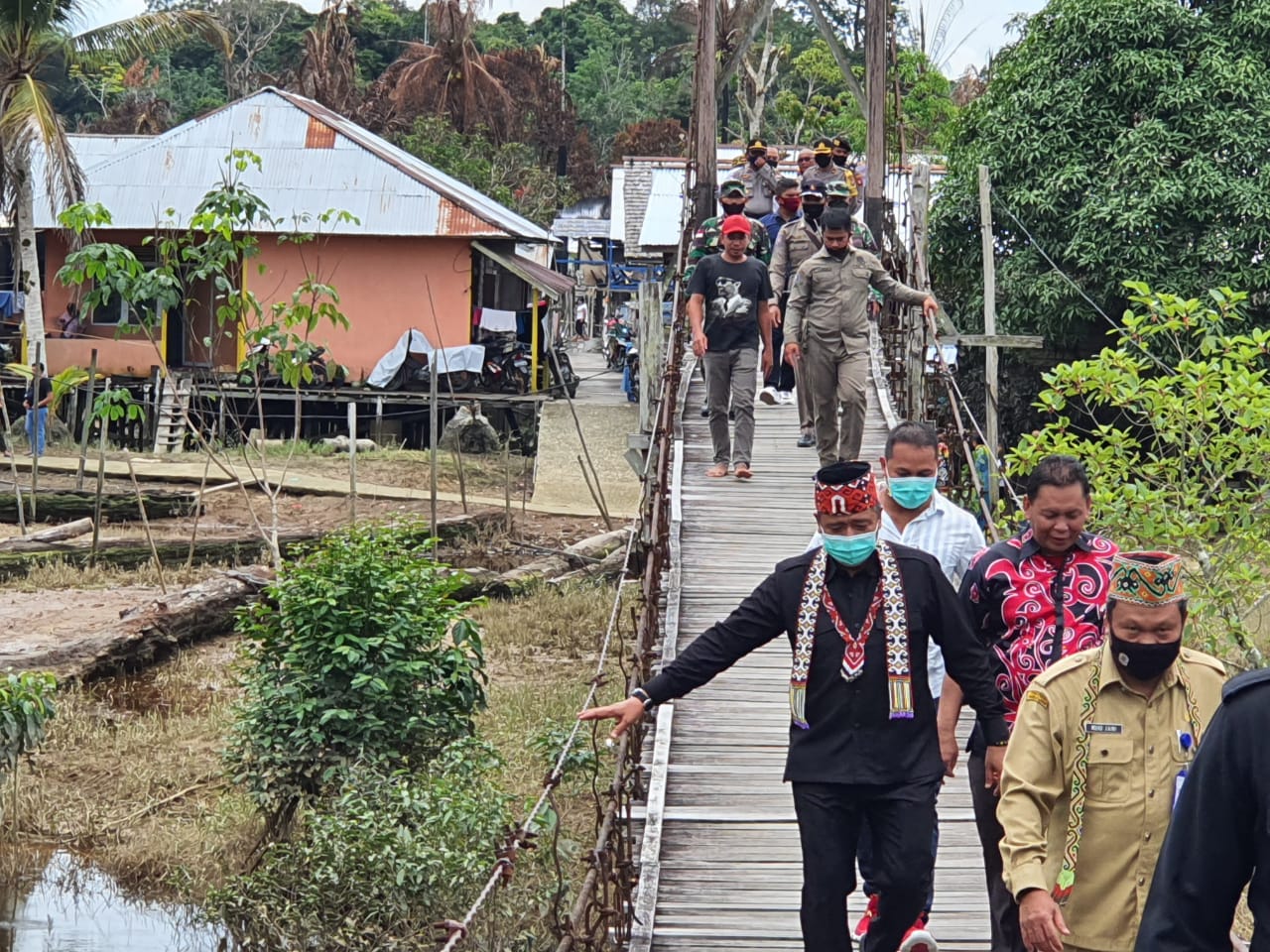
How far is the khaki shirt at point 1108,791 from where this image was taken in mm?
3770

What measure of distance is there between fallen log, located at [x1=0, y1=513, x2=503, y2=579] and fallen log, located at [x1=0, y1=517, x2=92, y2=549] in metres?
0.04

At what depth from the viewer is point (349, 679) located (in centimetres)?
852

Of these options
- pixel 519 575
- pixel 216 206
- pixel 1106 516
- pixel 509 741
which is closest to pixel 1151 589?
pixel 1106 516

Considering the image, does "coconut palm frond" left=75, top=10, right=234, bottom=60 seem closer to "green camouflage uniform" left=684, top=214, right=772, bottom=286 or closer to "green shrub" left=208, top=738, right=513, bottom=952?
"green camouflage uniform" left=684, top=214, right=772, bottom=286

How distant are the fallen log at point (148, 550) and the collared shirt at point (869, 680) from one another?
37.8ft

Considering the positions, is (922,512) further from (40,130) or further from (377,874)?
(40,130)

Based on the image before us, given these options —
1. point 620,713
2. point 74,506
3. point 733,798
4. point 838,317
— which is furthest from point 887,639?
point 74,506

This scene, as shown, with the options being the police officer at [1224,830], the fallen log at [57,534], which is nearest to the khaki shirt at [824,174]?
the fallen log at [57,534]

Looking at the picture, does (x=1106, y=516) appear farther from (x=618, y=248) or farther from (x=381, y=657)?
(x=618, y=248)

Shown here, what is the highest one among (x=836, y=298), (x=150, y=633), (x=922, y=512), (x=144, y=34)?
(x=144, y=34)

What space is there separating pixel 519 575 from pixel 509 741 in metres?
4.94

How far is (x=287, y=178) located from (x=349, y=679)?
63.0 ft

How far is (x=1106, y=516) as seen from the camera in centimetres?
871

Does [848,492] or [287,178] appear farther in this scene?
[287,178]
